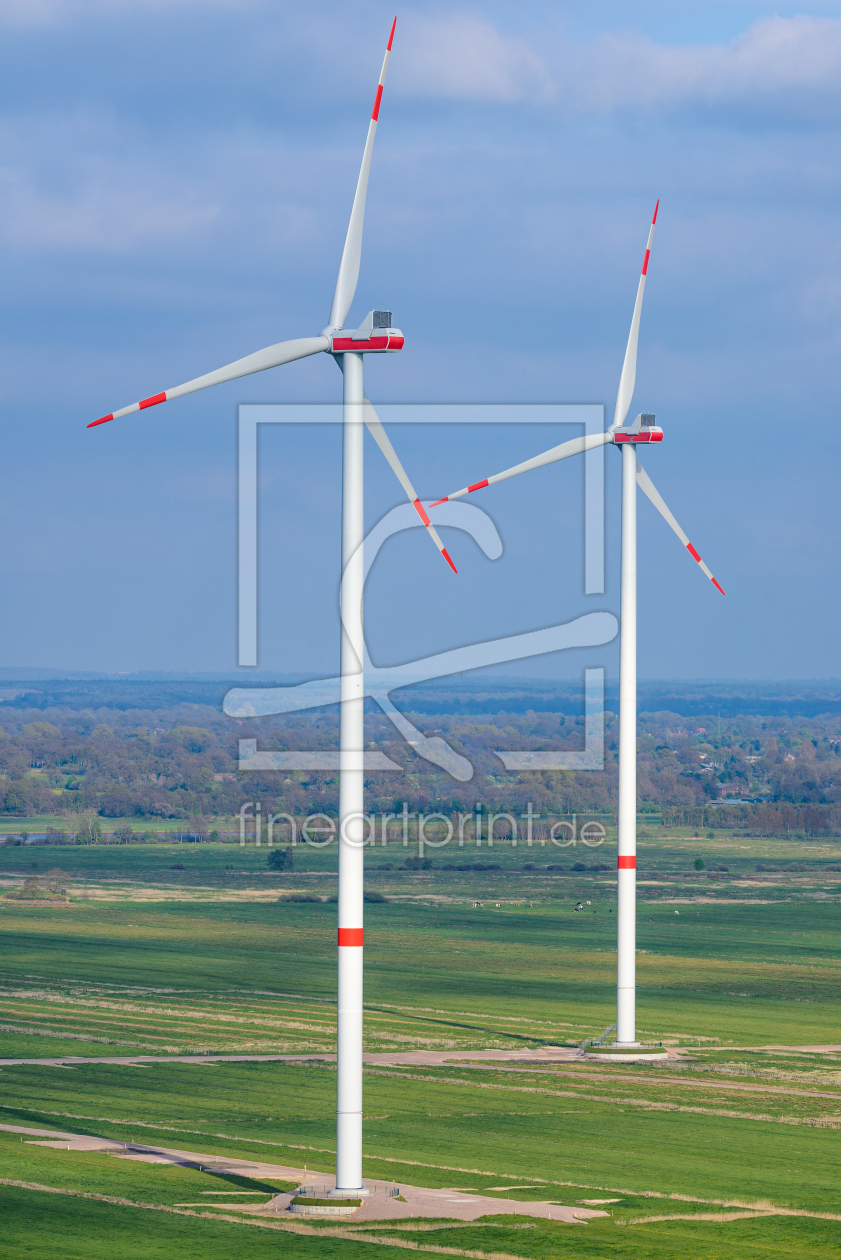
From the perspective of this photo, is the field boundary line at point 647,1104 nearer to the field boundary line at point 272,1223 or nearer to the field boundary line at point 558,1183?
the field boundary line at point 558,1183

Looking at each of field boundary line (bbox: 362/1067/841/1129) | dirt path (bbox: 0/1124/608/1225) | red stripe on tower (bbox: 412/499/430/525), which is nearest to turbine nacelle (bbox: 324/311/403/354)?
red stripe on tower (bbox: 412/499/430/525)

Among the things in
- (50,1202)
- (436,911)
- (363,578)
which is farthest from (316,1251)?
(436,911)

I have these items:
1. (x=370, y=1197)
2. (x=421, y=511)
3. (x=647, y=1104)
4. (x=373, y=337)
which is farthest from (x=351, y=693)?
(x=647, y=1104)

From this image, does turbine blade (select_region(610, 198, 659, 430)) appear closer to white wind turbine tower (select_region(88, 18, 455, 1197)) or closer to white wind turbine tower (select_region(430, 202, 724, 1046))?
white wind turbine tower (select_region(430, 202, 724, 1046))

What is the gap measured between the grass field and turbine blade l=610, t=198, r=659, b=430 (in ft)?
87.6

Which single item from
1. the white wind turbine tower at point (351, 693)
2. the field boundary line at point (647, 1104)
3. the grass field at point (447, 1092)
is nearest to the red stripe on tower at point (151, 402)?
the white wind turbine tower at point (351, 693)

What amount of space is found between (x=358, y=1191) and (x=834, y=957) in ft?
344

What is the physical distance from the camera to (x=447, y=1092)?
60719 mm

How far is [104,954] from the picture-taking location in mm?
129625

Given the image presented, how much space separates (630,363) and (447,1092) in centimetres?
3084

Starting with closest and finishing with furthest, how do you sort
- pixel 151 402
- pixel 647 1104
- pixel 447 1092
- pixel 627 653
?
pixel 151 402 → pixel 647 1104 → pixel 447 1092 → pixel 627 653

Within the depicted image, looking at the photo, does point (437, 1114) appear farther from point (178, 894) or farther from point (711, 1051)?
point (178, 894)

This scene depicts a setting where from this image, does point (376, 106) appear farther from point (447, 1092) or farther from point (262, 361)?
point (447, 1092)

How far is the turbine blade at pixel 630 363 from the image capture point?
222 ft
